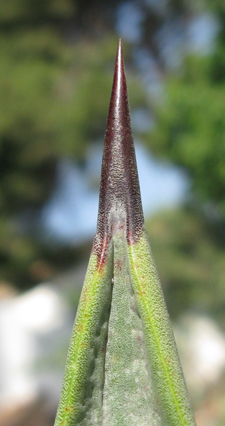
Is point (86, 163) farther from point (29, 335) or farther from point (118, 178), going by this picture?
point (118, 178)

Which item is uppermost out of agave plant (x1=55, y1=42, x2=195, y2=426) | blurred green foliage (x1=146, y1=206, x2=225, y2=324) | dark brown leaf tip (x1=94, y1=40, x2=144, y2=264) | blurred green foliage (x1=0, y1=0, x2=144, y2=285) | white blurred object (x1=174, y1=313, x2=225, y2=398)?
blurred green foliage (x1=0, y1=0, x2=144, y2=285)

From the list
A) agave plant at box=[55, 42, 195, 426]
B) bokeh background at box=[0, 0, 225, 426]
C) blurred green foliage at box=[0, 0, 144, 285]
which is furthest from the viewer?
blurred green foliage at box=[0, 0, 144, 285]

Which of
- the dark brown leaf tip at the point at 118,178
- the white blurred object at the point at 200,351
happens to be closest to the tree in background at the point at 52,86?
the white blurred object at the point at 200,351

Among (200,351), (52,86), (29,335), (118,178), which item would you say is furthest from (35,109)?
(118,178)

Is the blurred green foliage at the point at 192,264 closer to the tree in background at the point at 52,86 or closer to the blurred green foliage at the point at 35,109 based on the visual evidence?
the tree in background at the point at 52,86

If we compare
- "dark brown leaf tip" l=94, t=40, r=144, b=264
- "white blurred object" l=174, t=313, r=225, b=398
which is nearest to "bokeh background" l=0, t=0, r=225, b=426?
"white blurred object" l=174, t=313, r=225, b=398

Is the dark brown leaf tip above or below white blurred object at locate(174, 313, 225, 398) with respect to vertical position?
below

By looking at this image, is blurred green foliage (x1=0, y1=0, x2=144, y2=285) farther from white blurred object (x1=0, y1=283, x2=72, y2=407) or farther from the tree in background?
white blurred object (x1=0, y1=283, x2=72, y2=407)

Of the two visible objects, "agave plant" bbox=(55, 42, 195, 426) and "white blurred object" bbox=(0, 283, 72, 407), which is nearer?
"agave plant" bbox=(55, 42, 195, 426)
